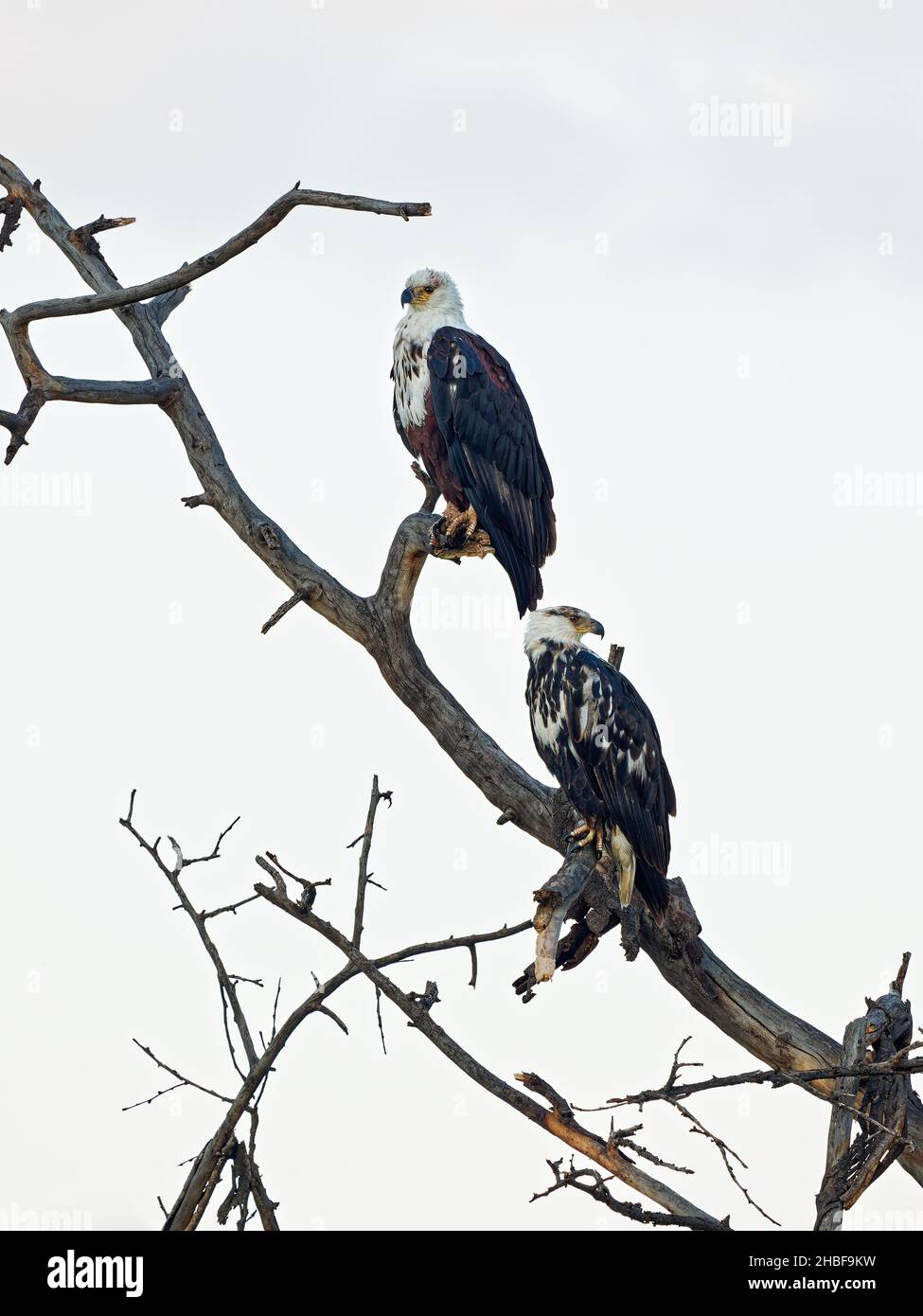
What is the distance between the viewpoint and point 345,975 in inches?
217

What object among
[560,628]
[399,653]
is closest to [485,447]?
[560,628]

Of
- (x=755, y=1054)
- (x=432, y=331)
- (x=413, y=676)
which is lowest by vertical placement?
(x=755, y=1054)

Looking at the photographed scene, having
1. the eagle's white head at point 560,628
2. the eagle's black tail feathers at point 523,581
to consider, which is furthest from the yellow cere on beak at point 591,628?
the eagle's black tail feathers at point 523,581

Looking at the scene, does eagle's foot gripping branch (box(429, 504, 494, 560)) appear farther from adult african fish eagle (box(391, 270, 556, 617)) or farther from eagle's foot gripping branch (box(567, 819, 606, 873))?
eagle's foot gripping branch (box(567, 819, 606, 873))

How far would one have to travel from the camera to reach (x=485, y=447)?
6.69 meters

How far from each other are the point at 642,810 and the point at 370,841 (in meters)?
1.37

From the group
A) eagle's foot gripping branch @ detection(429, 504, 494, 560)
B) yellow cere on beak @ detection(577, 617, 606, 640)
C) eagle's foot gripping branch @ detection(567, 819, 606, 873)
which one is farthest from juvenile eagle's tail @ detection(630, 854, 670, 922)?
eagle's foot gripping branch @ detection(429, 504, 494, 560)

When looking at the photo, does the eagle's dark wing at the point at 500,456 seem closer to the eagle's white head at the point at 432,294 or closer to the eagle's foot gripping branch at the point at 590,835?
the eagle's white head at the point at 432,294

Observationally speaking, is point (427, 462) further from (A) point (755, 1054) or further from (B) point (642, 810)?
(A) point (755, 1054)

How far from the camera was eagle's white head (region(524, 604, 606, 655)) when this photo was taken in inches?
259

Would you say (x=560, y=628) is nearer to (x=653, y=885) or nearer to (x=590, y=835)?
(x=590, y=835)

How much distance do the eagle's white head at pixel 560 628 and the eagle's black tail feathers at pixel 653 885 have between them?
1028mm
